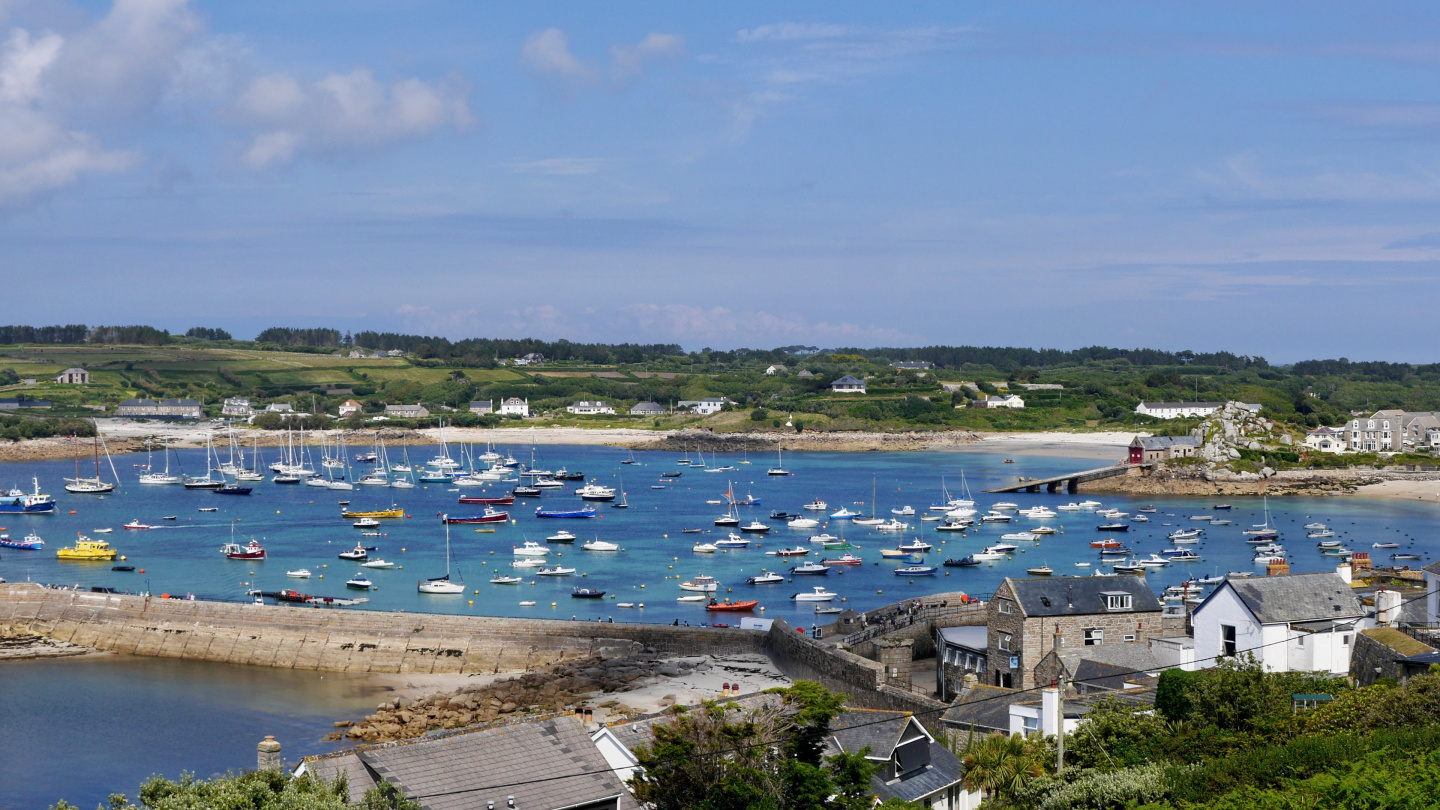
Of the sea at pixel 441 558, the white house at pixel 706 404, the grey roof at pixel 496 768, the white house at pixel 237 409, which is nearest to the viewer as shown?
the grey roof at pixel 496 768

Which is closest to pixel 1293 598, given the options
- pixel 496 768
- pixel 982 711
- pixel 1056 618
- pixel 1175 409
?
pixel 1056 618

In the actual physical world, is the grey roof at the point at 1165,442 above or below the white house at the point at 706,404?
below

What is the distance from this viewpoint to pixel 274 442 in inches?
5984

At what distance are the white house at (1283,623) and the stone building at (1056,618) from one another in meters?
2.59

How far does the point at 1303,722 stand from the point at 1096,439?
127 metres

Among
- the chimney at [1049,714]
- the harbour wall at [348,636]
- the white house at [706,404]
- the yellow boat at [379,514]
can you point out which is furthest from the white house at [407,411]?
the chimney at [1049,714]

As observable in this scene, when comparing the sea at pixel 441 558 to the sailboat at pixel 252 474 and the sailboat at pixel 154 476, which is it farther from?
the sailboat at pixel 252 474

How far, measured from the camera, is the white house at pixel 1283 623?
25.0 m

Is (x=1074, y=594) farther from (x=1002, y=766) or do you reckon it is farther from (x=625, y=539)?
(x=625, y=539)

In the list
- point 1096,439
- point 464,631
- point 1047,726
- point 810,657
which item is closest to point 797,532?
point 464,631

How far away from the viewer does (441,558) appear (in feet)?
223

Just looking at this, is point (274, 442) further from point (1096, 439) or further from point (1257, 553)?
point (1257, 553)

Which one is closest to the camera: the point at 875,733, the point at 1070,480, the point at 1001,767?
the point at 1001,767

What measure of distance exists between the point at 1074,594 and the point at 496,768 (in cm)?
1624
